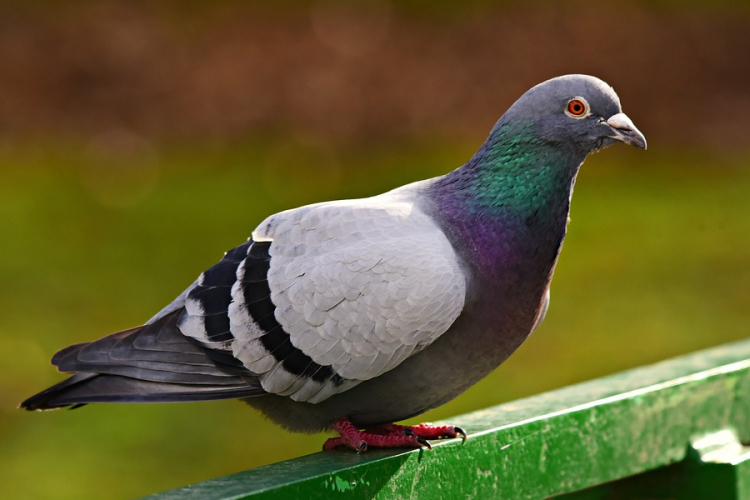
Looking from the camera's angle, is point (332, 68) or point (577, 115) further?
point (332, 68)

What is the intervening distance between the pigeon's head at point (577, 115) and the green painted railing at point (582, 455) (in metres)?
0.75

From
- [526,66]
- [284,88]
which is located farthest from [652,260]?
[284,88]

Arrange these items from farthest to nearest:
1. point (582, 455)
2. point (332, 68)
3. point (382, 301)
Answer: point (332, 68) → point (582, 455) → point (382, 301)

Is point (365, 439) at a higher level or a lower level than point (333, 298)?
lower

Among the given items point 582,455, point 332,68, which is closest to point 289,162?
point 332,68

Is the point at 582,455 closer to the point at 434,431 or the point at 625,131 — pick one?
the point at 434,431

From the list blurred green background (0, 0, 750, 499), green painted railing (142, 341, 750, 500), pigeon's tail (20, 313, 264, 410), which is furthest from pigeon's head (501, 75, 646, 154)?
blurred green background (0, 0, 750, 499)

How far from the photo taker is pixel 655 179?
12703 mm

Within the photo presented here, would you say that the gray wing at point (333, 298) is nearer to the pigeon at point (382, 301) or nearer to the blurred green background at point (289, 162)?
the pigeon at point (382, 301)

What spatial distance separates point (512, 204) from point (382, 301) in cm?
44

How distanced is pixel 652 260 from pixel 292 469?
8.73m

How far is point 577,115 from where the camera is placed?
2777 mm

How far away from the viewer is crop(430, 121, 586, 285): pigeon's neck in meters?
2.73

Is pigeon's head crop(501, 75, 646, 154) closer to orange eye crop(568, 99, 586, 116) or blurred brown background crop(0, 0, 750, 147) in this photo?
orange eye crop(568, 99, 586, 116)
